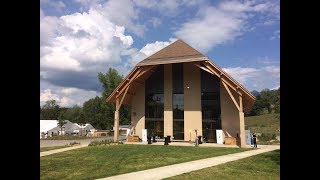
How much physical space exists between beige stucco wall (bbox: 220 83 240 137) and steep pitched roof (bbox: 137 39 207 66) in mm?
4633

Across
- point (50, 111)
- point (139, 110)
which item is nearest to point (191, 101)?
point (139, 110)

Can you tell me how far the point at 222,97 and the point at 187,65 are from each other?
15.3 feet

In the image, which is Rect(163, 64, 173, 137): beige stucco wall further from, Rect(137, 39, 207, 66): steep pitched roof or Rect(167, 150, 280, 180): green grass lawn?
Rect(167, 150, 280, 180): green grass lawn

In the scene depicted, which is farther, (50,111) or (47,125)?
(50,111)

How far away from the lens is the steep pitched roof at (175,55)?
85.1ft

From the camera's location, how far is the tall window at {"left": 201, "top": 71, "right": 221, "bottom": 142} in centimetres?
2759

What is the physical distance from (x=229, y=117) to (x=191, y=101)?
3.89m

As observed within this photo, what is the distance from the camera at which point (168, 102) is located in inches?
1165

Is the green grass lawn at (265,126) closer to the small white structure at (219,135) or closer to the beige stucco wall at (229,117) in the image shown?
the beige stucco wall at (229,117)

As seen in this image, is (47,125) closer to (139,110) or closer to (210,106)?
(139,110)

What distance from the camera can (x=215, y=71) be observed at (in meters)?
25.4

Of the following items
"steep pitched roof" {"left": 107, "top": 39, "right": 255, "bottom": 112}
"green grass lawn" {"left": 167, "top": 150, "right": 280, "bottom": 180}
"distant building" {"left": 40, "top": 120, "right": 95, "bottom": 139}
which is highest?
"steep pitched roof" {"left": 107, "top": 39, "right": 255, "bottom": 112}

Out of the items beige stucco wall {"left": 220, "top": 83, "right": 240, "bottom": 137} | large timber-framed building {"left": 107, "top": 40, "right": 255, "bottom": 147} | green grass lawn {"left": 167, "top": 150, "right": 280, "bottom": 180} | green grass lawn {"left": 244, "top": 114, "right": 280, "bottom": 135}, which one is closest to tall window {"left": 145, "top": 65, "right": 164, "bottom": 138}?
large timber-framed building {"left": 107, "top": 40, "right": 255, "bottom": 147}
